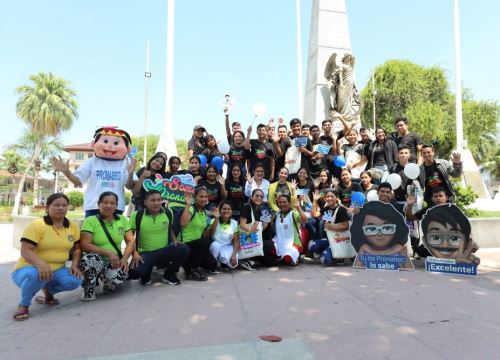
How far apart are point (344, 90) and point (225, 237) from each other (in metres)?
8.87

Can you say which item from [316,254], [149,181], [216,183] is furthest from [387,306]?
[149,181]

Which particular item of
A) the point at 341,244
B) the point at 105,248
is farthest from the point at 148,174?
the point at 341,244

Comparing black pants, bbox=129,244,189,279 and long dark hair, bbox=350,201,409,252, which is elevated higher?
long dark hair, bbox=350,201,409,252

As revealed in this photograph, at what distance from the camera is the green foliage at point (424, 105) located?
30594 millimetres

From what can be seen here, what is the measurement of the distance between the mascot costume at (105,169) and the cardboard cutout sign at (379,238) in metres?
3.51

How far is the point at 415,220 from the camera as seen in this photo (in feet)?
18.2

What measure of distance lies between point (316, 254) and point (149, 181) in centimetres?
299

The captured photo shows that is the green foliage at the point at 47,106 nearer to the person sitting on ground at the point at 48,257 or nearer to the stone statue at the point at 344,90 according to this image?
the stone statue at the point at 344,90

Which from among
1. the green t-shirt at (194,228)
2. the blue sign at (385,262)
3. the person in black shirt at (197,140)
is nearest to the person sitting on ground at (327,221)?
the blue sign at (385,262)

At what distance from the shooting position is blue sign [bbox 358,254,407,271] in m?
5.11

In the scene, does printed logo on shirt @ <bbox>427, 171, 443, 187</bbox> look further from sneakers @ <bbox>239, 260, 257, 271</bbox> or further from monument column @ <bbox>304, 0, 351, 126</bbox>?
monument column @ <bbox>304, 0, 351, 126</bbox>

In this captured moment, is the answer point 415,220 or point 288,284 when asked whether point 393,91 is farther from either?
point 288,284

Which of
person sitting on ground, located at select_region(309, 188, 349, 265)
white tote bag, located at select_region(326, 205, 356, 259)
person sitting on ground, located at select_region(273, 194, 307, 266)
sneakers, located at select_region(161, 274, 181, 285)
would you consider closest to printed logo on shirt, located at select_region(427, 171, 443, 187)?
person sitting on ground, located at select_region(309, 188, 349, 265)

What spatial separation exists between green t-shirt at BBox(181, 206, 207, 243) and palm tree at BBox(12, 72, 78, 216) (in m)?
26.7
